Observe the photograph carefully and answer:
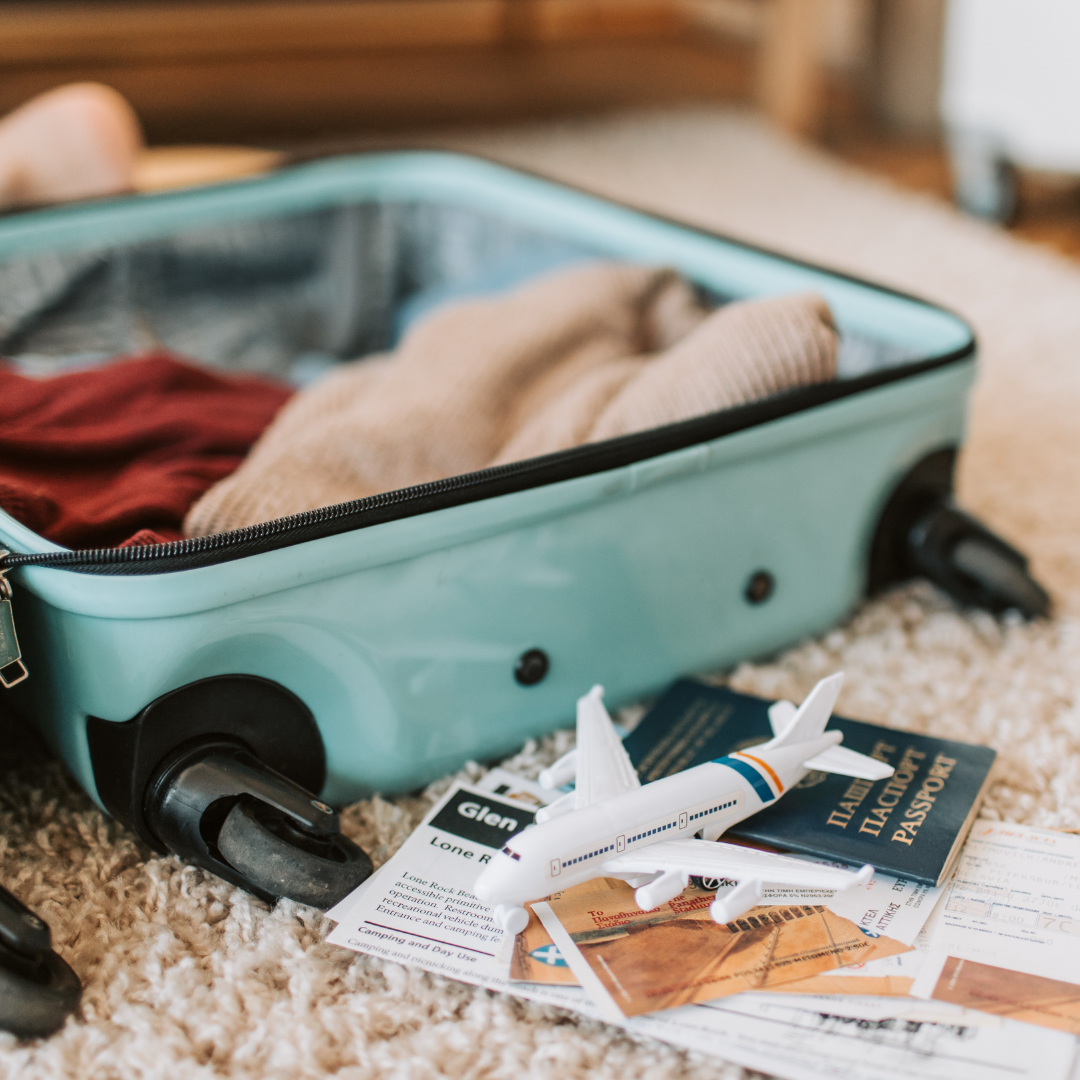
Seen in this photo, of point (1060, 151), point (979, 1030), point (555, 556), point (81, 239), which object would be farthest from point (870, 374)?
point (1060, 151)

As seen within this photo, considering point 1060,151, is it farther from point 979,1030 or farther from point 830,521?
point 979,1030

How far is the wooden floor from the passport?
125cm

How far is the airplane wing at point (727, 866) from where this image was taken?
1.76 feet

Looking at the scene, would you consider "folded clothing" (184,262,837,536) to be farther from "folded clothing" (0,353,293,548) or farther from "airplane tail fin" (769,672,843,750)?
"airplane tail fin" (769,672,843,750)

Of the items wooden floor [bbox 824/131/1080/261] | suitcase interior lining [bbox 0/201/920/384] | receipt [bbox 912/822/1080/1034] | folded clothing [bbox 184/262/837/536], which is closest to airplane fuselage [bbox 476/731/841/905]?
receipt [bbox 912/822/1080/1034]

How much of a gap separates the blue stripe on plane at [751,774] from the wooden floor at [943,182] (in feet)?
4.46

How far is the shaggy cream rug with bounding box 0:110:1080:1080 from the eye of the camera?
0.52 metres

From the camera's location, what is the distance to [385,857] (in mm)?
626

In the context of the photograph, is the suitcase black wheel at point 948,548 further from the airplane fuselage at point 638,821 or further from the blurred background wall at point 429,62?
the blurred background wall at point 429,62

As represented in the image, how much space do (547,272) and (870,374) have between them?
442 millimetres

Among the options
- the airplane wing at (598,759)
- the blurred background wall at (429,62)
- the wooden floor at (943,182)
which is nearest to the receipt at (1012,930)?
the airplane wing at (598,759)

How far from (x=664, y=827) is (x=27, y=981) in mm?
296

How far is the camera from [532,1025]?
536mm

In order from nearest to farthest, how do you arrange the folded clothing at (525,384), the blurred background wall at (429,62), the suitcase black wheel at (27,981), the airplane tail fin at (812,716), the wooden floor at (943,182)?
the suitcase black wheel at (27,981) → the airplane tail fin at (812,716) → the folded clothing at (525,384) → the wooden floor at (943,182) → the blurred background wall at (429,62)
